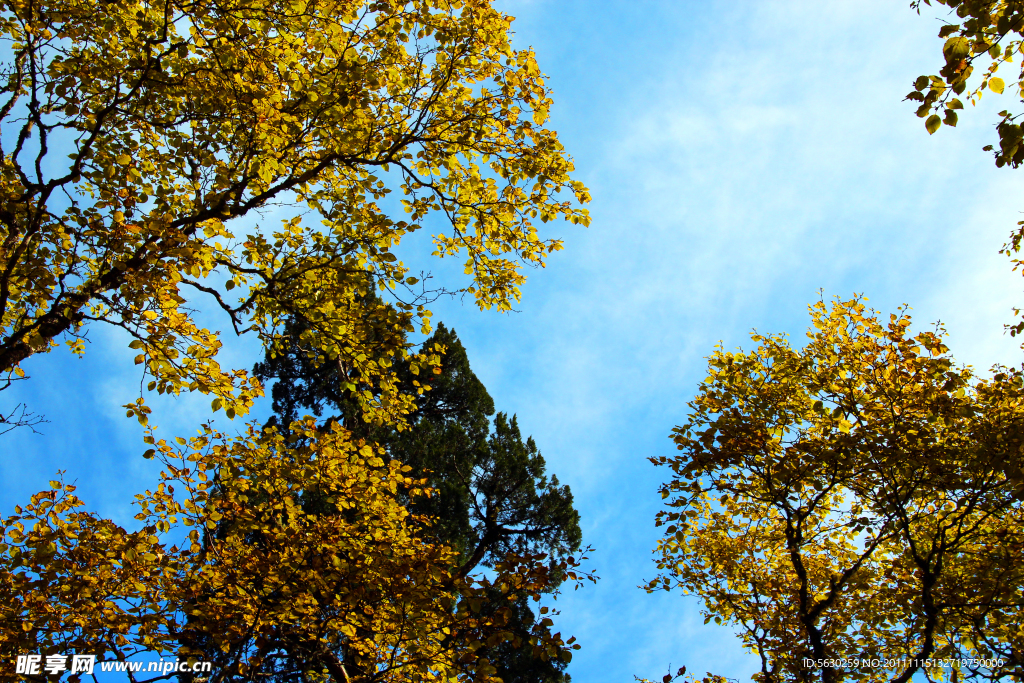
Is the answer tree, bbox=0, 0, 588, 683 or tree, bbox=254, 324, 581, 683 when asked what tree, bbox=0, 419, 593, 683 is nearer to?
tree, bbox=0, 0, 588, 683

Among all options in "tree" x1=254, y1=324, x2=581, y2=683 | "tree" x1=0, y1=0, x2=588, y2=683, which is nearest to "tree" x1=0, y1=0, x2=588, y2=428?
"tree" x1=0, y1=0, x2=588, y2=683

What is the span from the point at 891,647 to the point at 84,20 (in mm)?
14852

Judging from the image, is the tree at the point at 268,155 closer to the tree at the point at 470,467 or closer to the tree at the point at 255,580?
the tree at the point at 255,580

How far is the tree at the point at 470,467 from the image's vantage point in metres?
17.0

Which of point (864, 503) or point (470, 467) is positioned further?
point (470, 467)

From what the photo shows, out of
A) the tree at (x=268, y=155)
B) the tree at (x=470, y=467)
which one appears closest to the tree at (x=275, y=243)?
the tree at (x=268, y=155)

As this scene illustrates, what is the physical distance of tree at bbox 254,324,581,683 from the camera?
17.0m

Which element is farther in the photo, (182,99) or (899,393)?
(899,393)

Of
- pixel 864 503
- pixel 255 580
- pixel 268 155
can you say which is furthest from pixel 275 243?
pixel 864 503

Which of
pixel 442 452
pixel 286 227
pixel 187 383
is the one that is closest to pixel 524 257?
pixel 286 227

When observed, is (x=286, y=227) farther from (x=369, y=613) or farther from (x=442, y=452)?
(x=442, y=452)

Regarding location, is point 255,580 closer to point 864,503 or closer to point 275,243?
point 275,243

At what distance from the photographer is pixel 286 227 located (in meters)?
7.59

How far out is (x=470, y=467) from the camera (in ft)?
58.6
